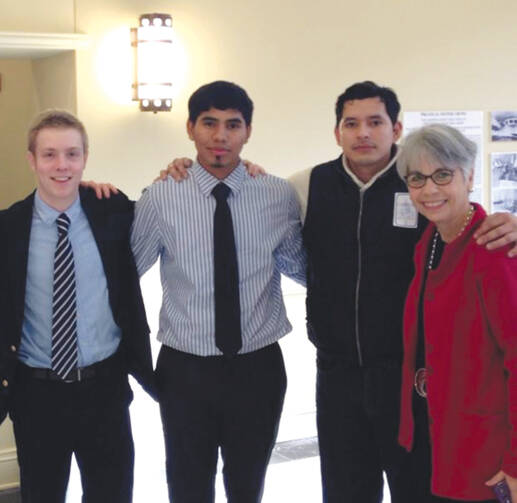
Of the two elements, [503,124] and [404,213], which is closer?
[404,213]

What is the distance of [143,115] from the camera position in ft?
13.4

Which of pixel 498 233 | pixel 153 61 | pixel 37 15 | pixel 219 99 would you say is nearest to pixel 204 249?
pixel 219 99

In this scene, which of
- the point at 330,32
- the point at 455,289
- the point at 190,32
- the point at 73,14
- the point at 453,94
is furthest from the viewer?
the point at 453,94

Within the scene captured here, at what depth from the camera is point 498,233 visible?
199 cm

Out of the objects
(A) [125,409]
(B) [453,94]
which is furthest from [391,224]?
(B) [453,94]

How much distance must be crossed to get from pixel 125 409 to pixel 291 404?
91.1 inches

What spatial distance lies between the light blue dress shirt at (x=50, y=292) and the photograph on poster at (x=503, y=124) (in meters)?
3.19

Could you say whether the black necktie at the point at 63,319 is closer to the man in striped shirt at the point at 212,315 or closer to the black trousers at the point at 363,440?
the man in striped shirt at the point at 212,315

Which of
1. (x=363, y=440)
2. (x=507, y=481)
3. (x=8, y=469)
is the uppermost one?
(x=507, y=481)

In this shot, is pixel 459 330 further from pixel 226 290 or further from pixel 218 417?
pixel 218 417

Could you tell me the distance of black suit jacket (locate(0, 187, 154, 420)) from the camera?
2.37 metres

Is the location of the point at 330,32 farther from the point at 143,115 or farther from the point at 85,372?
the point at 85,372

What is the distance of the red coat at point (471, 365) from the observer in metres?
1.95

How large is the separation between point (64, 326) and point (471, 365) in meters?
1.13
